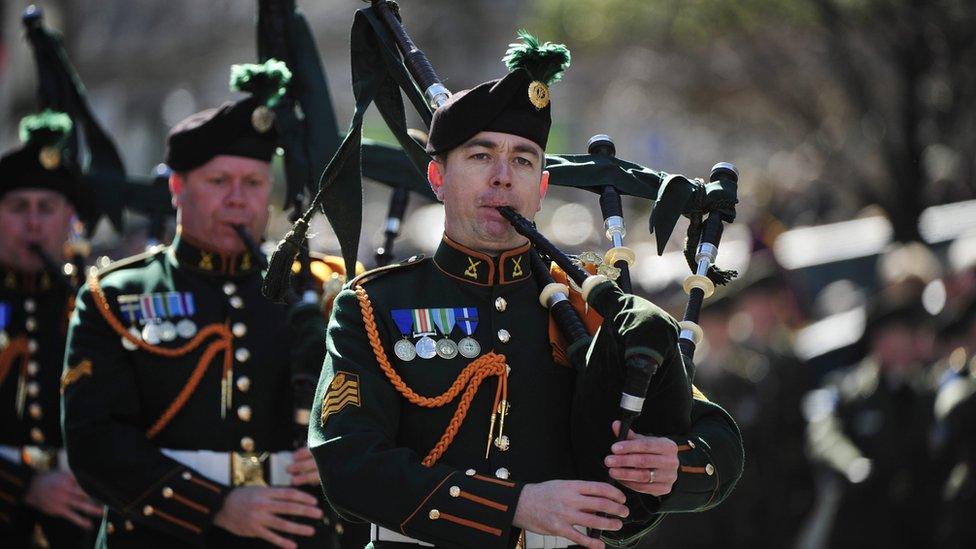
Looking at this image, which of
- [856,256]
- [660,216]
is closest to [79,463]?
[660,216]

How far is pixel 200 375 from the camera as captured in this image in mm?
5711

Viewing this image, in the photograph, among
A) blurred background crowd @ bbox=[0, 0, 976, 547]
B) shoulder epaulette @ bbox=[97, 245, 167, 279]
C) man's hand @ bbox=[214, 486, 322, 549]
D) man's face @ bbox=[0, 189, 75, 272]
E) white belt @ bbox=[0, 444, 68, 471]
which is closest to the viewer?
man's hand @ bbox=[214, 486, 322, 549]

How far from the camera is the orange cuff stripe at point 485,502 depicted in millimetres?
3850

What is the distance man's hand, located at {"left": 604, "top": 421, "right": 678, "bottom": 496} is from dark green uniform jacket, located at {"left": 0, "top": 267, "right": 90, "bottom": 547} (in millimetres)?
3827

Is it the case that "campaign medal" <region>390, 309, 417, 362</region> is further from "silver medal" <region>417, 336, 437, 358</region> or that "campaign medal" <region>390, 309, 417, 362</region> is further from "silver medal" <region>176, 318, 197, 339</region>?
"silver medal" <region>176, 318, 197, 339</region>

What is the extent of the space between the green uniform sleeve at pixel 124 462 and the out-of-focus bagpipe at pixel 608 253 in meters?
1.14

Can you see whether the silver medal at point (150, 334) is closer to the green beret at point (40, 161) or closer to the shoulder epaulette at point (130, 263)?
the shoulder epaulette at point (130, 263)

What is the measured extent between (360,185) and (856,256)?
38.6 feet

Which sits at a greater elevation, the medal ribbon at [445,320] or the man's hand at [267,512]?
the medal ribbon at [445,320]

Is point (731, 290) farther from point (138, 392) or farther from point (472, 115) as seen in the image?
point (472, 115)

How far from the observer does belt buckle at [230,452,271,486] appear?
5.67 metres

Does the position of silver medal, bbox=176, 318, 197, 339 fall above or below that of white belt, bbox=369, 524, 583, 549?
above

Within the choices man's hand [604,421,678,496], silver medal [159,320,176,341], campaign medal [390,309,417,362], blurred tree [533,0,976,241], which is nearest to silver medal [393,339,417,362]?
campaign medal [390,309,417,362]

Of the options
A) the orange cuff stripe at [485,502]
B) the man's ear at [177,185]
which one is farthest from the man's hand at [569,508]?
the man's ear at [177,185]
